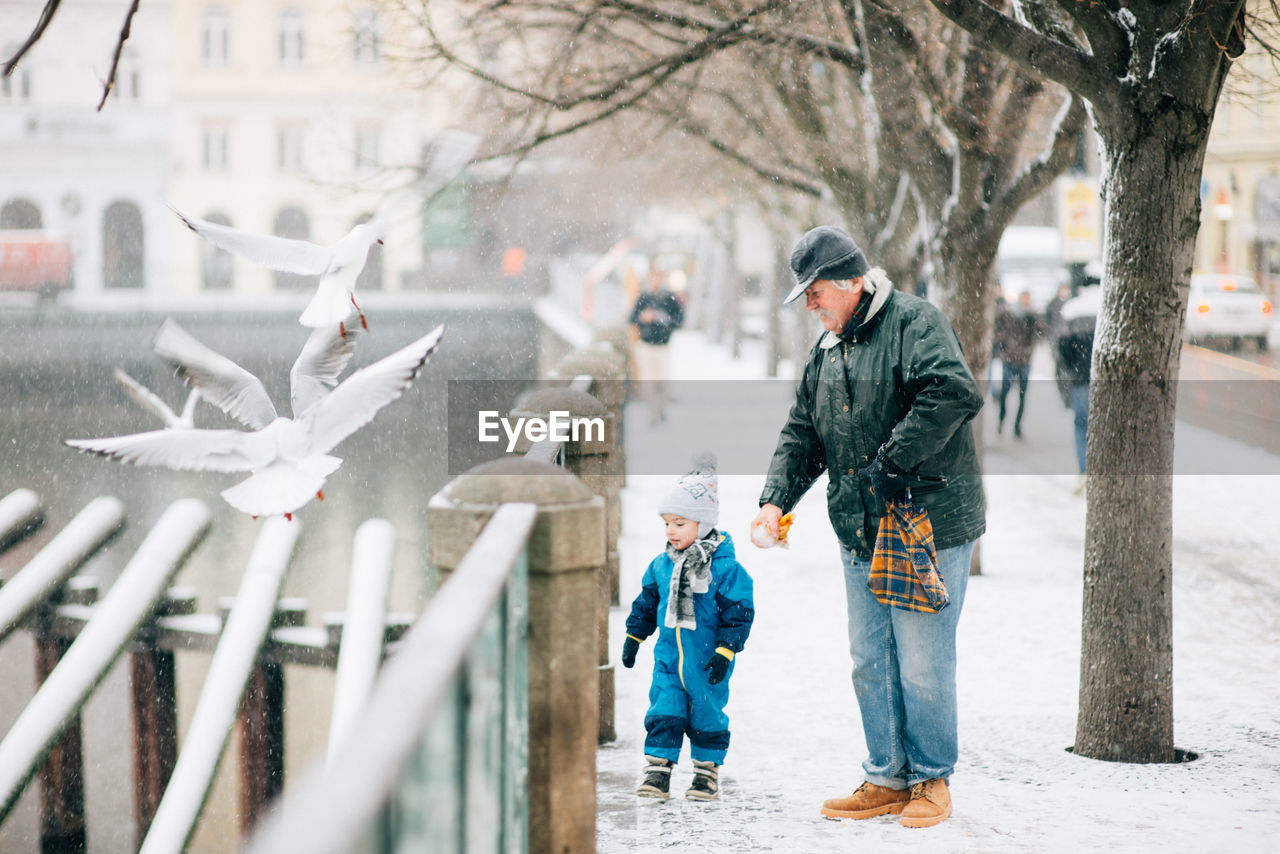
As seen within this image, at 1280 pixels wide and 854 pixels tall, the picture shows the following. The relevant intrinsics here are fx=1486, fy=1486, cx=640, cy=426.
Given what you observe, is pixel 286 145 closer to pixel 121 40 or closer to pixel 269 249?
→ pixel 269 249

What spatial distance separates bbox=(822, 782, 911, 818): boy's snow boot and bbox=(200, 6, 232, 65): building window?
209 ft

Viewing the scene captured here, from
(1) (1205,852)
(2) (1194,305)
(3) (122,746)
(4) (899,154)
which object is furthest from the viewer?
(2) (1194,305)

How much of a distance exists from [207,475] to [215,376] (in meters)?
19.1

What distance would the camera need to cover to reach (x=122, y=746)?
1059 centimetres

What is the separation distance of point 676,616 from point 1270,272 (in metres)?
51.7

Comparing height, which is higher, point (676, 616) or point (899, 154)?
point (899, 154)

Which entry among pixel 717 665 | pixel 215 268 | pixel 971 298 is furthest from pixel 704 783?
pixel 215 268

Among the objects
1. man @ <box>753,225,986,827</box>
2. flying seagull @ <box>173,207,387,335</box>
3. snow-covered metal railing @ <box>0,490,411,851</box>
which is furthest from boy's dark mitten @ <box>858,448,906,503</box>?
snow-covered metal railing @ <box>0,490,411,851</box>

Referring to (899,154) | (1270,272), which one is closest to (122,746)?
(899,154)

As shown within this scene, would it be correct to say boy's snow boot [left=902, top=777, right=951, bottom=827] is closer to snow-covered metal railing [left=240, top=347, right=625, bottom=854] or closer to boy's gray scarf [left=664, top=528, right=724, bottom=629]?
boy's gray scarf [left=664, top=528, right=724, bottom=629]

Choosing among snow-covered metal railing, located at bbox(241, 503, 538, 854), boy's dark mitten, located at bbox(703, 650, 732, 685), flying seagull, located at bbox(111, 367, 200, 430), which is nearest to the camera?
snow-covered metal railing, located at bbox(241, 503, 538, 854)

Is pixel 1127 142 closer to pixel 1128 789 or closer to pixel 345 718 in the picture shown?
pixel 1128 789

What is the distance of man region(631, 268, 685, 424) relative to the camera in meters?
19.4

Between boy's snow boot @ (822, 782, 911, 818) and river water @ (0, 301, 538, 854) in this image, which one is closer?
boy's snow boot @ (822, 782, 911, 818)
